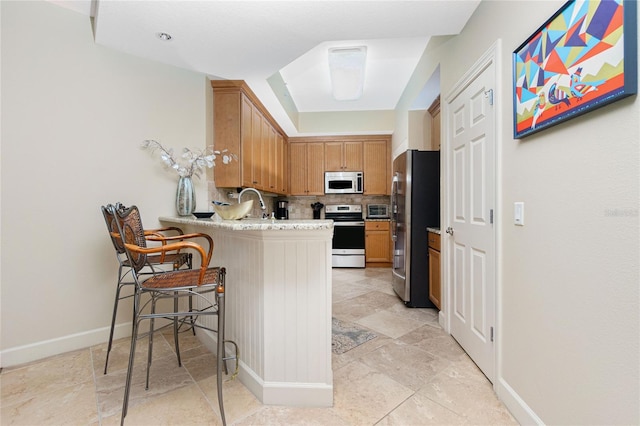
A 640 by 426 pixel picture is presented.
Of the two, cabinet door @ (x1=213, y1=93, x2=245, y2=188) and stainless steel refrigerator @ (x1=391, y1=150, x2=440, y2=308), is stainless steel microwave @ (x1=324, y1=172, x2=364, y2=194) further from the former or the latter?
cabinet door @ (x1=213, y1=93, x2=245, y2=188)

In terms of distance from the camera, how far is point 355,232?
5.10 meters

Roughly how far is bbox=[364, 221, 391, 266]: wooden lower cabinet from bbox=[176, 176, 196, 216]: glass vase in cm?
330

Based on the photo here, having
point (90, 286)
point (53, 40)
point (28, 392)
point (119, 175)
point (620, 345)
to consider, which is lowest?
point (28, 392)

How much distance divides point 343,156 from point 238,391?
14.6 ft

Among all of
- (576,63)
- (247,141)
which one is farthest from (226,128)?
(576,63)

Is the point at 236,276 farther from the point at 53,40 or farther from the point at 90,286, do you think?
the point at 53,40

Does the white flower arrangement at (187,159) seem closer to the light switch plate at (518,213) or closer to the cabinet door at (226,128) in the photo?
the cabinet door at (226,128)

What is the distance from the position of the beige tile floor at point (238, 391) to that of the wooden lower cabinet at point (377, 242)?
111 inches

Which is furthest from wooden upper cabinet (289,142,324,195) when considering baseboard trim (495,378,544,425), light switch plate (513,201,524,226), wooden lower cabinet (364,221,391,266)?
baseboard trim (495,378,544,425)

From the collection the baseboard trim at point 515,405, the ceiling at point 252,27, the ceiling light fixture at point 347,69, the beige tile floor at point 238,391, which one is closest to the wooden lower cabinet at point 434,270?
the beige tile floor at point 238,391

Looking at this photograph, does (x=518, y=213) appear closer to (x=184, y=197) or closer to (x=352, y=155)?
(x=184, y=197)

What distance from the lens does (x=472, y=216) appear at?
1.94 metres

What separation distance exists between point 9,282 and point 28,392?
0.78 meters

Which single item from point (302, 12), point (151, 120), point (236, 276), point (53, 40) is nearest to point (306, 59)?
point (302, 12)
